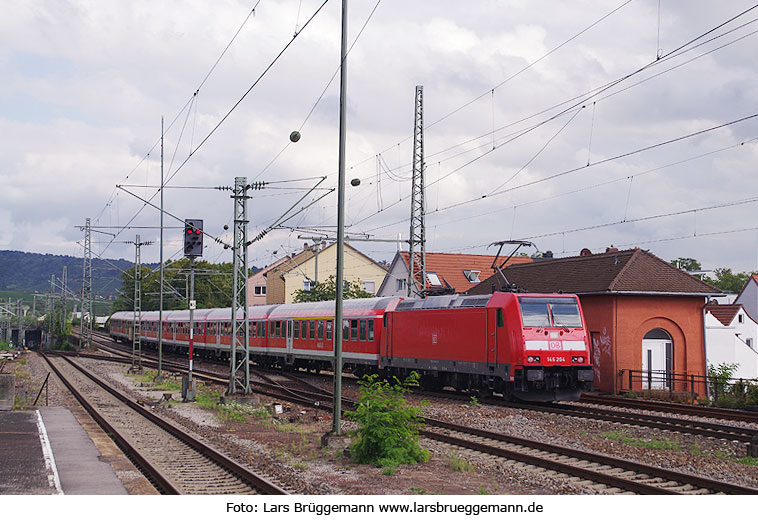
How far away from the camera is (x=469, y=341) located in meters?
23.4

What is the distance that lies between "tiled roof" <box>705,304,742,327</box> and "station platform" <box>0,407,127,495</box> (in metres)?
51.7

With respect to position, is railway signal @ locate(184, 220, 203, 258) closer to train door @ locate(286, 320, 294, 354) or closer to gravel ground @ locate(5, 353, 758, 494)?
gravel ground @ locate(5, 353, 758, 494)

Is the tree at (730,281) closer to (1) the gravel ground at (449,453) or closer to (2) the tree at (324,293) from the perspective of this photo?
(2) the tree at (324,293)

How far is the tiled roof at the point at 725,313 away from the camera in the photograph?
195ft

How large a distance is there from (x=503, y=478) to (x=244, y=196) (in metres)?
14.5

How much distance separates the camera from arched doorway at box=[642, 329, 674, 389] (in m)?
28.8

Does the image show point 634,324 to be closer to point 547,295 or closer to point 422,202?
point 547,295

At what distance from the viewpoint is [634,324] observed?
28.2 meters

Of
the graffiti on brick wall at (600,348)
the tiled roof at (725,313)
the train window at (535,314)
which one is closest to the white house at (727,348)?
the tiled roof at (725,313)

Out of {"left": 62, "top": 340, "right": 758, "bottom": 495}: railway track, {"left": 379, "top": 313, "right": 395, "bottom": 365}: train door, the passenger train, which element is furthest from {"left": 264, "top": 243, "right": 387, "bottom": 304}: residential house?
{"left": 62, "top": 340, "right": 758, "bottom": 495}: railway track

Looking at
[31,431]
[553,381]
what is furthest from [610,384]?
[31,431]

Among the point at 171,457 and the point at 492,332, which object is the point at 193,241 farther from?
the point at 171,457

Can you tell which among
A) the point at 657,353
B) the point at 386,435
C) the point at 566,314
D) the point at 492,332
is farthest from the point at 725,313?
the point at 386,435

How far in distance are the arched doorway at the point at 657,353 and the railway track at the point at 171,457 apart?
17633mm
